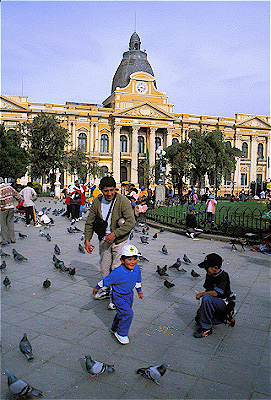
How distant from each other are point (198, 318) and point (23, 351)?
6.63 ft

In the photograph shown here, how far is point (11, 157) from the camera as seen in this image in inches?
1232

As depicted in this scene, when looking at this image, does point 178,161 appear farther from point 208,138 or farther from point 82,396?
point 82,396

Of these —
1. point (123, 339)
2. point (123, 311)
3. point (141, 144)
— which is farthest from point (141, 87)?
point (123, 339)

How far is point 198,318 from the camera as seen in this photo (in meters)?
4.18

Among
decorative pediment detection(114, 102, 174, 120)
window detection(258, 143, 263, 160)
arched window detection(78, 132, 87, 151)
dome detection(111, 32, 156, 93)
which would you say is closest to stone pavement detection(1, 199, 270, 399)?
decorative pediment detection(114, 102, 174, 120)

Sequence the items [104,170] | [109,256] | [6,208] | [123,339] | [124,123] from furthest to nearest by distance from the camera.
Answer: [124,123]
[104,170]
[6,208]
[109,256]
[123,339]

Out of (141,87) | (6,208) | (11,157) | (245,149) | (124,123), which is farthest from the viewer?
(245,149)

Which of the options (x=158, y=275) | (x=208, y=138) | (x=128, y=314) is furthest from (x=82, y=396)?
(x=208, y=138)

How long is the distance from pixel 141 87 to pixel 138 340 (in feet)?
160

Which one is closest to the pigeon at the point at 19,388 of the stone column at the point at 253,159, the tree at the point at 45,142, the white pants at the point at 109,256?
the white pants at the point at 109,256

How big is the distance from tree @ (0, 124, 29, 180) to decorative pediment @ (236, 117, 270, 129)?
35.6m

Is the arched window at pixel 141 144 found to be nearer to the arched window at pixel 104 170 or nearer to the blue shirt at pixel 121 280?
the arched window at pixel 104 170

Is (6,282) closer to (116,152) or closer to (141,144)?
(116,152)

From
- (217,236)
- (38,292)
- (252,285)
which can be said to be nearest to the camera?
(38,292)
